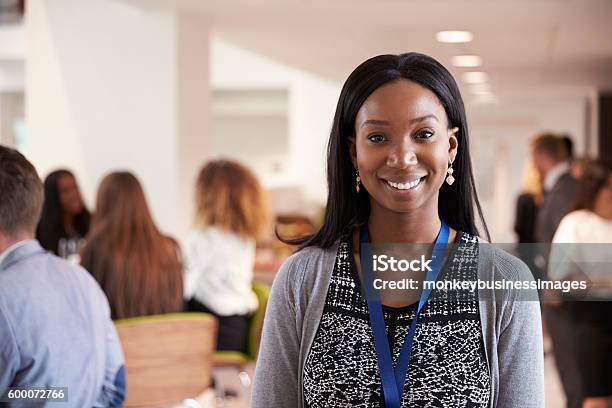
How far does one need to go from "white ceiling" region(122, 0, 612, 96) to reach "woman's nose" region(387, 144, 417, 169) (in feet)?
7.00

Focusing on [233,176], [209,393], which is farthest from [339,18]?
[209,393]

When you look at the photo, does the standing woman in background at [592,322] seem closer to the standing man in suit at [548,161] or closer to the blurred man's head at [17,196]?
the standing man in suit at [548,161]

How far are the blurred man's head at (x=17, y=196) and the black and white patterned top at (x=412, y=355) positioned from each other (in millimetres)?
728

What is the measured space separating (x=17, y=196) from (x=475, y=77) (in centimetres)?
678

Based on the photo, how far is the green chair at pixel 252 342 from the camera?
4.03 metres

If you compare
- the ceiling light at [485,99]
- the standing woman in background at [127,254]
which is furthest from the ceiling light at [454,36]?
the ceiling light at [485,99]

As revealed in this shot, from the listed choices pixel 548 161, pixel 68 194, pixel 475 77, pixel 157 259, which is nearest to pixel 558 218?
pixel 548 161

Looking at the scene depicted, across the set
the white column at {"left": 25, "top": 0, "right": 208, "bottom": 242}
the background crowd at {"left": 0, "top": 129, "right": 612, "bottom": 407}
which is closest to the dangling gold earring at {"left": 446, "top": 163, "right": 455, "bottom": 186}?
the background crowd at {"left": 0, "top": 129, "right": 612, "bottom": 407}

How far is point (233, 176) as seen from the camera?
4.17m

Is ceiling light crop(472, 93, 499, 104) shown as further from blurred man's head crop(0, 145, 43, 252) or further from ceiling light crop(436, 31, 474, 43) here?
blurred man's head crop(0, 145, 43, 252)

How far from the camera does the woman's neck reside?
1.27 m

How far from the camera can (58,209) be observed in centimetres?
378

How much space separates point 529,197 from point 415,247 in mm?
5299
